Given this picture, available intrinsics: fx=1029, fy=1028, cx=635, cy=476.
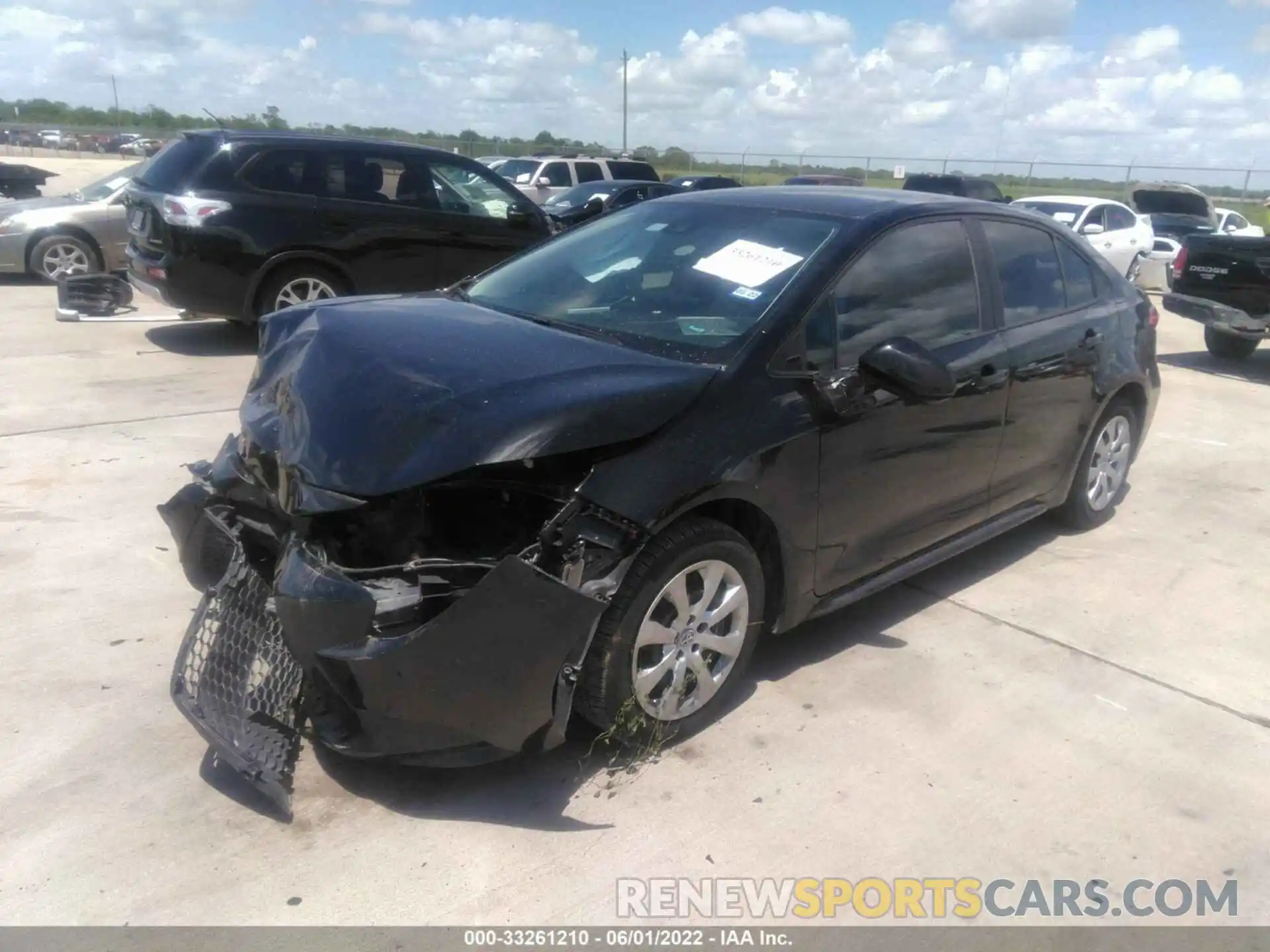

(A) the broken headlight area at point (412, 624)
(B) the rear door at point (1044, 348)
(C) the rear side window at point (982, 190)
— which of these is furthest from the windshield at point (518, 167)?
(A) the broken headlight area at point (412, 624)

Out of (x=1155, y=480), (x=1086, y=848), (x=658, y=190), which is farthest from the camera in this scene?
(x=658, y=190)

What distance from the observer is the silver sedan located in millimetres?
11477

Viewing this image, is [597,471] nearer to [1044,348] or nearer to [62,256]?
[1044,348]

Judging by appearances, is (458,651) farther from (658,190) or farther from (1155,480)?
(658,190)

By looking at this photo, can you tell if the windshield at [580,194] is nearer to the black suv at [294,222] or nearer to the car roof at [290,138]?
the car roof at [290,138]

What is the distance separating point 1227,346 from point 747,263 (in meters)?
9.34

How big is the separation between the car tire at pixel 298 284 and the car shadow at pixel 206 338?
0.35 meters

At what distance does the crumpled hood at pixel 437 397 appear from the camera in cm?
284

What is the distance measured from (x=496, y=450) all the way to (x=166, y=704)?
1.59 meters

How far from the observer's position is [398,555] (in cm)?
296

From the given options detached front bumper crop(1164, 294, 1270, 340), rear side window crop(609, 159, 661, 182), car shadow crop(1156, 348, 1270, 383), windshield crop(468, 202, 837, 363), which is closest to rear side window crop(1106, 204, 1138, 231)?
car shadow crop(1156, 348, 1270, 383)

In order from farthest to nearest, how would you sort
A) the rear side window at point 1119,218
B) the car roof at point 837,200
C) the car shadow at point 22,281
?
the rear side window at point 1119,218, the car shadow at point 22,281, the car roof at point 837,200

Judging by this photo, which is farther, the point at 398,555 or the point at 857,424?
the point at 857,424

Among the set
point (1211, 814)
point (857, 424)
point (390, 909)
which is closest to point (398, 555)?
point (390, 909)
